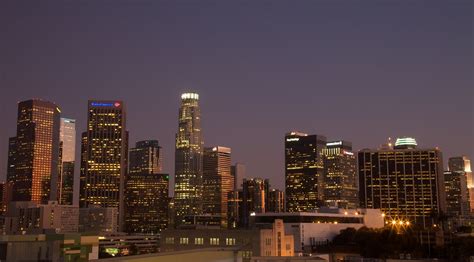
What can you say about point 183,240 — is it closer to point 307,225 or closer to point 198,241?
point 198,241

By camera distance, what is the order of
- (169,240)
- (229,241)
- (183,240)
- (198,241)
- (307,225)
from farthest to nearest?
(307,225) → (169,240) → (183,240) → (198,241) → (229,241)

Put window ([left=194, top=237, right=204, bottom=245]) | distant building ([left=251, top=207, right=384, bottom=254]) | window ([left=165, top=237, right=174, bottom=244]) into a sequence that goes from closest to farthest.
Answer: window ([left=194, top=237, right=204, bottom=245]), window ([left=165, top=237, right=174, bottom=244]), distant building ([left=251, top=207, right=384, bottom=254])

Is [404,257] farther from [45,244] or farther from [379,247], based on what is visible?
[45,244]

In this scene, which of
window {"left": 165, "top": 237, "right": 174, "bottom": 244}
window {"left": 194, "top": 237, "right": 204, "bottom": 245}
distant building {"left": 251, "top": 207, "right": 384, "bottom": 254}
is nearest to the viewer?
window {"left": 194, "top": 237, "right": 204, "bottom": 245}

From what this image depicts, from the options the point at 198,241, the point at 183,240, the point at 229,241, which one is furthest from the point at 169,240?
the point at 229,241

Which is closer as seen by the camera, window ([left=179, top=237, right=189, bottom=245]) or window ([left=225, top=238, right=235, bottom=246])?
window ([left=225, top=238, right=235, bottom=246])

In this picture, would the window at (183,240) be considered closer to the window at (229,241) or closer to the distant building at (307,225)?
the window at (229,241)

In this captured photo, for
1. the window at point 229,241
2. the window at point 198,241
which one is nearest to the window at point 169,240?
the window at point 198,241

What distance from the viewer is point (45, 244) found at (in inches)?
1222

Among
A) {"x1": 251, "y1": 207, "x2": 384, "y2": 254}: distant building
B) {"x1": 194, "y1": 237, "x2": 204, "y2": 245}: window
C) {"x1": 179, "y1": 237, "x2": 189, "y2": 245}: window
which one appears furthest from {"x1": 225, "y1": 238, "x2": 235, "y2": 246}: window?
{"x1": 251, "y1": 207, "x2": 384, "y2": 254}: distant building

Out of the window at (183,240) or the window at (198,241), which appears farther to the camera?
the window at (183,240)

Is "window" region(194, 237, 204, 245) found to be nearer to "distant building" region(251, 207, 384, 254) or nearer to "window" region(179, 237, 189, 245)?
"window" region(179, 237, 189, 245)

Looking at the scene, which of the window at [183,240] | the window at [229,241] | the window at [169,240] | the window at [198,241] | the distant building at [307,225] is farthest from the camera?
the distant building at [307,225]

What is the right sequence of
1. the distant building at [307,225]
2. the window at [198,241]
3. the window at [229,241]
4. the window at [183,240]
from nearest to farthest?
the window at [229,241]
the window at [198,241]
the window at [183,240]
the distant building at [307,225]
